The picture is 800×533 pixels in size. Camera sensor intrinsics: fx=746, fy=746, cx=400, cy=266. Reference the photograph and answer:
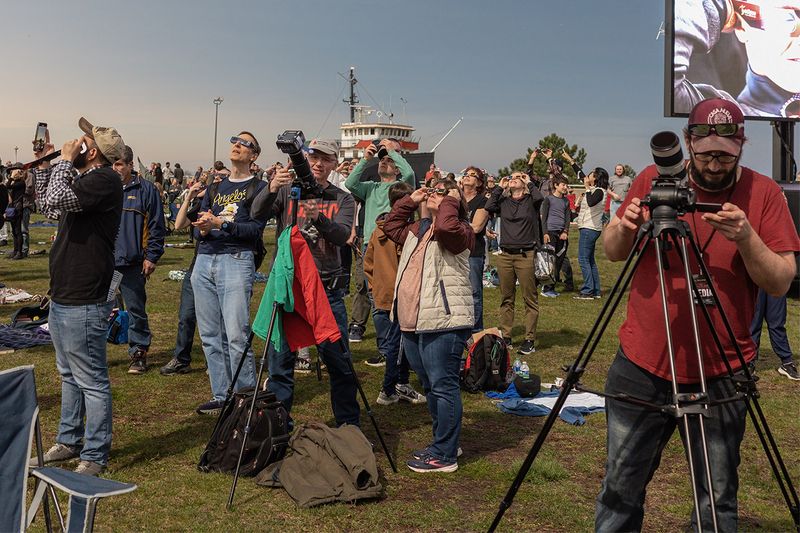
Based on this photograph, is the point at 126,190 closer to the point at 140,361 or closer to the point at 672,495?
the point at 140,361

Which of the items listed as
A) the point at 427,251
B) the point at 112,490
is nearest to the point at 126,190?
the point at 427,251

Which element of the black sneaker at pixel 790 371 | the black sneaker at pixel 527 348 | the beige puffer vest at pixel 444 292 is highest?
the beige puffer vest at pixel 444 292

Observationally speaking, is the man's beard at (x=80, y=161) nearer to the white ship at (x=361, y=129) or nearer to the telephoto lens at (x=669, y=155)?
the telephoto lens at (x=669, y=155)

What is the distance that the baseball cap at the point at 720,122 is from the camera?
2976 mm

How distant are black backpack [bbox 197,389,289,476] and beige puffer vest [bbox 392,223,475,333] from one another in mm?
1207

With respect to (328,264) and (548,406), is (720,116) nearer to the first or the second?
(328,264)

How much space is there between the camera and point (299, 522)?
446cm

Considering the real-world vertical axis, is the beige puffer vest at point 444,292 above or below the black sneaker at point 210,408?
above

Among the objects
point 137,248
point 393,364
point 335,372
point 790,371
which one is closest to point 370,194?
point 393,364

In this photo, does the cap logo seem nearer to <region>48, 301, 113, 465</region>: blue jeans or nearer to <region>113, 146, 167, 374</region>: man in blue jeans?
<region>48, 301, 113, 465</region>: blue jeans

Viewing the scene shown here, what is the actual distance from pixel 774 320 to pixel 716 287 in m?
5.84

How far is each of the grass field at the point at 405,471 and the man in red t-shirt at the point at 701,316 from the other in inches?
56.9

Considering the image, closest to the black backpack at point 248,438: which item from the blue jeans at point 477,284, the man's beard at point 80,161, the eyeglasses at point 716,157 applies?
the man's beard at point 80,161

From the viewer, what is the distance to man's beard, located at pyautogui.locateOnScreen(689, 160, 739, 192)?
307cm
